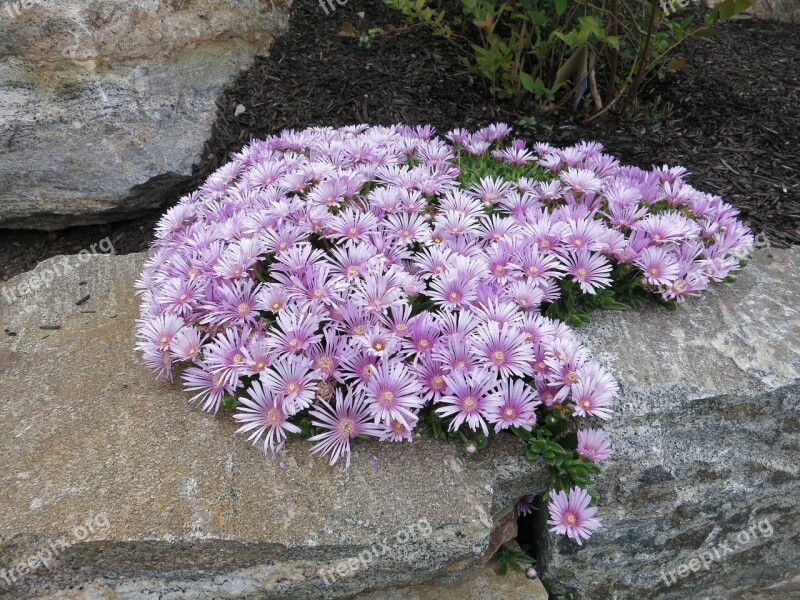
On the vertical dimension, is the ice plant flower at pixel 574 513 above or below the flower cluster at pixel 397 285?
below

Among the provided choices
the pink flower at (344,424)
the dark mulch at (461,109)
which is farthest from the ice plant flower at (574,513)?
the dark mulch at (461,109)

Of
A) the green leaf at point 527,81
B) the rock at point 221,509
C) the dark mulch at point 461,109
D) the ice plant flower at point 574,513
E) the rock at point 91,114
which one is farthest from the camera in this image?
the green leaf at point 527,81

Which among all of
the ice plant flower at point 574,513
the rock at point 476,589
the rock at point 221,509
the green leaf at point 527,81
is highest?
the green leaf at point 527,81

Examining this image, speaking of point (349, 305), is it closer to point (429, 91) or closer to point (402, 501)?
point (402, 501)

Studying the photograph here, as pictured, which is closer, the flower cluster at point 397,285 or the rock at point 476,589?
the flower cluster at point 397,285

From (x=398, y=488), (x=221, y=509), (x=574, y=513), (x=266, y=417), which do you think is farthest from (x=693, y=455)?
(x=221, y=509)

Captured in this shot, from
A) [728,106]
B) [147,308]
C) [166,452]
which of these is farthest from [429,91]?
[166,452]

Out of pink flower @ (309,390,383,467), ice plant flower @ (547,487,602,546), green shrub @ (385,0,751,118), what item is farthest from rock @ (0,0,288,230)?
ice plant flower @ (547,487,602,546)

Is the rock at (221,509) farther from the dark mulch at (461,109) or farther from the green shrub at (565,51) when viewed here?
the green shrub at (565,51)
